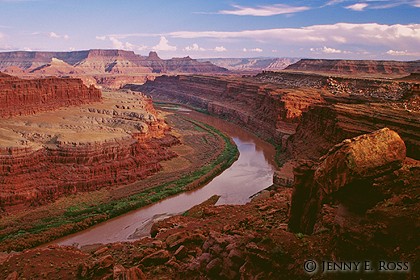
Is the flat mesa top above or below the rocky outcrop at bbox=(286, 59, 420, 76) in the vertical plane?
below

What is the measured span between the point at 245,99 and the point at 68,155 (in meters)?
57.4

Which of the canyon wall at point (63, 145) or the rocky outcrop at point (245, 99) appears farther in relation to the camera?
the rocky outcrop at point (245, 99)

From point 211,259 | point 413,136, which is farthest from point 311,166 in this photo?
point 413,136

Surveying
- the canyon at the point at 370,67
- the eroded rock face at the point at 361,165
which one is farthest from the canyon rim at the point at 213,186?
the canyon at the point at 370,67

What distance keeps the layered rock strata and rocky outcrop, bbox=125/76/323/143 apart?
2250cm

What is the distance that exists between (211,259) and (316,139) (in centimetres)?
3407

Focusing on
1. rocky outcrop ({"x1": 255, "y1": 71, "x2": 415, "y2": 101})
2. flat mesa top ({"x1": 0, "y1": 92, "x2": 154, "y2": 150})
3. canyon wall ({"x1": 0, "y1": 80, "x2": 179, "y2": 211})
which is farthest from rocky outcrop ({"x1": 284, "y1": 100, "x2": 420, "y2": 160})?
flat mesa top ({"x1": 0, "y1": 92, "x2": 154, "y2": 150})

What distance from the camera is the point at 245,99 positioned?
87750 millimetres

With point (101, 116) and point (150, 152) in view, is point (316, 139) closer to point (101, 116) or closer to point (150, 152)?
point (150, 152)

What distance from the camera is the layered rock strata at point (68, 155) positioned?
104 feet

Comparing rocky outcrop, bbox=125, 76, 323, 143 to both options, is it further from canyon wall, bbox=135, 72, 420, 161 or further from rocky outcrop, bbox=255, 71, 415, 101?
rocky outcrop, bbox=255, 71, 415, 101

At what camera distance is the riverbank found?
26.5m

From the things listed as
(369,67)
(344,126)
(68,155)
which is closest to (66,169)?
(68,155)

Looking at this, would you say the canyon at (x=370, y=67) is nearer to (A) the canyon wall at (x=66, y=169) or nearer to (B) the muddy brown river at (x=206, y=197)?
(B) the muddy brown river at (x=206, y=197)
